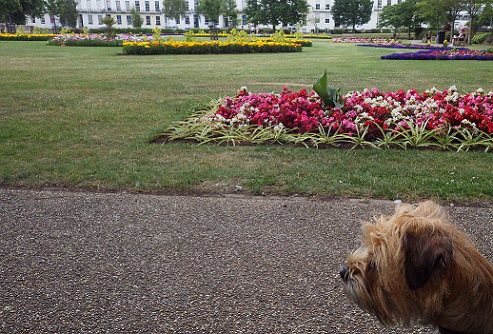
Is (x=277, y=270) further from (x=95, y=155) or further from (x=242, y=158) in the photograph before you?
(x=95, y=155)

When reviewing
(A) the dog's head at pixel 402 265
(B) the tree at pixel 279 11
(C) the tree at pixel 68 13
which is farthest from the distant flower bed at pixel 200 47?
(C) the tree at pixel 68 13

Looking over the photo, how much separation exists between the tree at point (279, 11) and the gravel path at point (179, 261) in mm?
60143

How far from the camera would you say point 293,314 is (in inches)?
101

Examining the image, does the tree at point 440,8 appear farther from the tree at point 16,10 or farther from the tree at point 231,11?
the tree at point 16,10

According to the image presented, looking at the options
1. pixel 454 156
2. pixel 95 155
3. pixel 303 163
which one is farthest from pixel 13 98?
pixel 454 156

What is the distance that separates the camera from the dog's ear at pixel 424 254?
1603 mm

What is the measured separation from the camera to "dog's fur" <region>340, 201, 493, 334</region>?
1642 mm

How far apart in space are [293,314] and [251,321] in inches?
10.7

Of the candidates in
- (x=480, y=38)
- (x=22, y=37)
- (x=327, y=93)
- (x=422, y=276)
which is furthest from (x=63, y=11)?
(x=422, y=276)

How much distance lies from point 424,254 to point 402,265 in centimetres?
12

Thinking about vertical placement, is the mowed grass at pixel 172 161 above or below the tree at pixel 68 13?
below

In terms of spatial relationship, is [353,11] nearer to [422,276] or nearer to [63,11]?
[63,11]

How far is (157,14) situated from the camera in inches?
3922

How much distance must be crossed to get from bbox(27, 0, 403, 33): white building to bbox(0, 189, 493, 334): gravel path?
Result: 9527 cm
